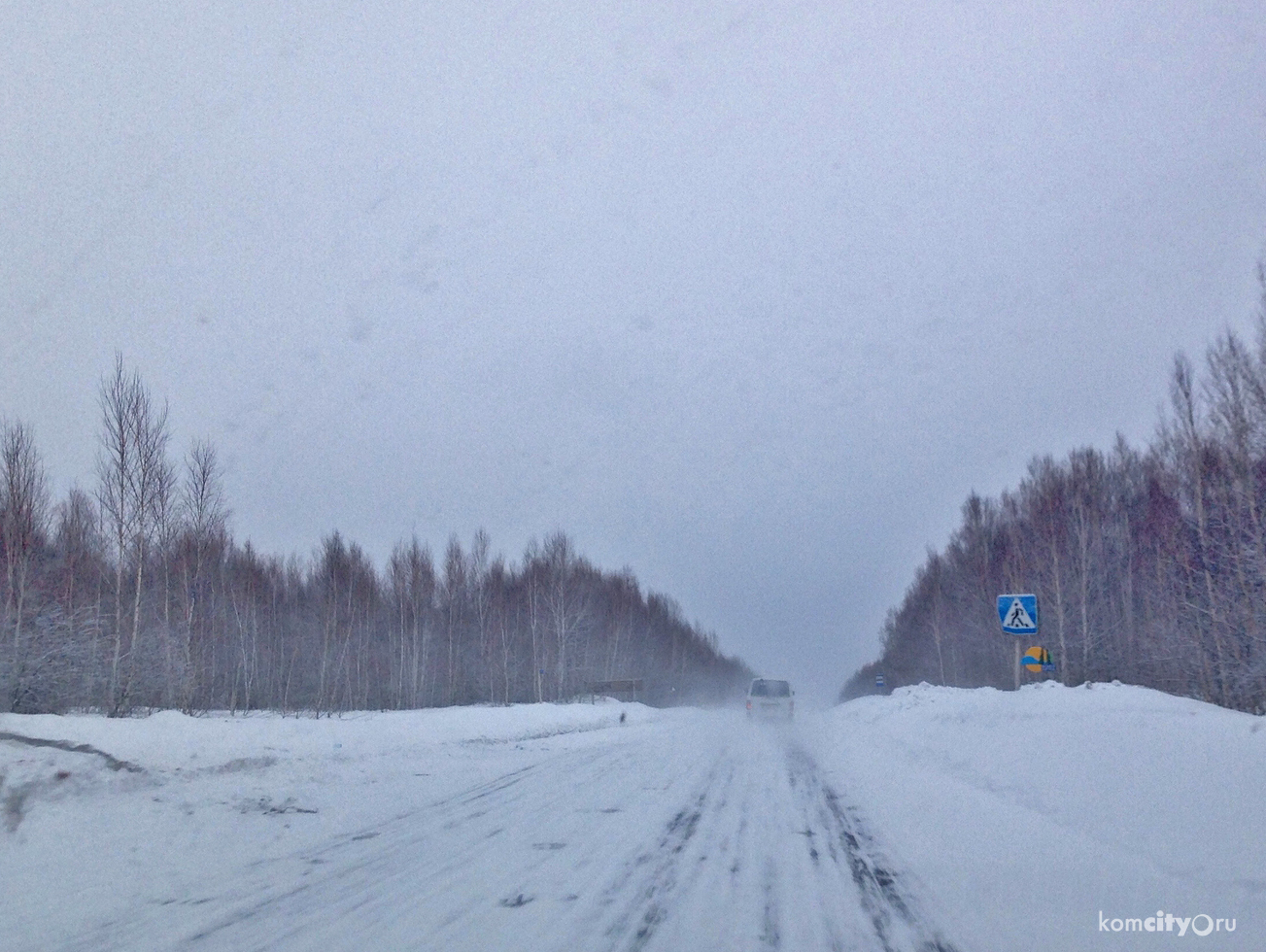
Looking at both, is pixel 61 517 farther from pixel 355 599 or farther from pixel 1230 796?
pixel 1230 796

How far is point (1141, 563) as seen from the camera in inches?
1622

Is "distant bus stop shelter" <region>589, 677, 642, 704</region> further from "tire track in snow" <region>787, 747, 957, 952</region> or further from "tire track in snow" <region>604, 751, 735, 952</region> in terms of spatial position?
"tire track in snow" <region>604, 751, 735, 952</region>

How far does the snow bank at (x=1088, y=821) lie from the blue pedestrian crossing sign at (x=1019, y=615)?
232 cm

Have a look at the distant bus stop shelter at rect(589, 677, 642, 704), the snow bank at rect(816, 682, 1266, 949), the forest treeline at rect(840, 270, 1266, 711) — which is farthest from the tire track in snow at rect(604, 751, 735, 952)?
the distant bus stop shelter at rect(589, 677, 642, 704)

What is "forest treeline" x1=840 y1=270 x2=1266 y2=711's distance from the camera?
79.2 ft

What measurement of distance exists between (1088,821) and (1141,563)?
3645 cm

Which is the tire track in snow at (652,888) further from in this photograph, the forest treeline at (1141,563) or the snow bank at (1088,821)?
the forest treeline at (1141,563)

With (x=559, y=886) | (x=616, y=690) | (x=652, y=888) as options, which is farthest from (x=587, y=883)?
(x=616, y=690)

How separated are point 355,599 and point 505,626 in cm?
1183

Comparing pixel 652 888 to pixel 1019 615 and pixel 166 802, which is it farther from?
pixel 1019 615

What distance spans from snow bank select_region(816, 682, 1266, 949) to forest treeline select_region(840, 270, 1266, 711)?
38.7ft

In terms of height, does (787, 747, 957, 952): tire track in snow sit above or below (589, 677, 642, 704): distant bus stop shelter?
above

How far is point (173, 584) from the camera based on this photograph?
3253 cm

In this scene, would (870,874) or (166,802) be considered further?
(166,802)
